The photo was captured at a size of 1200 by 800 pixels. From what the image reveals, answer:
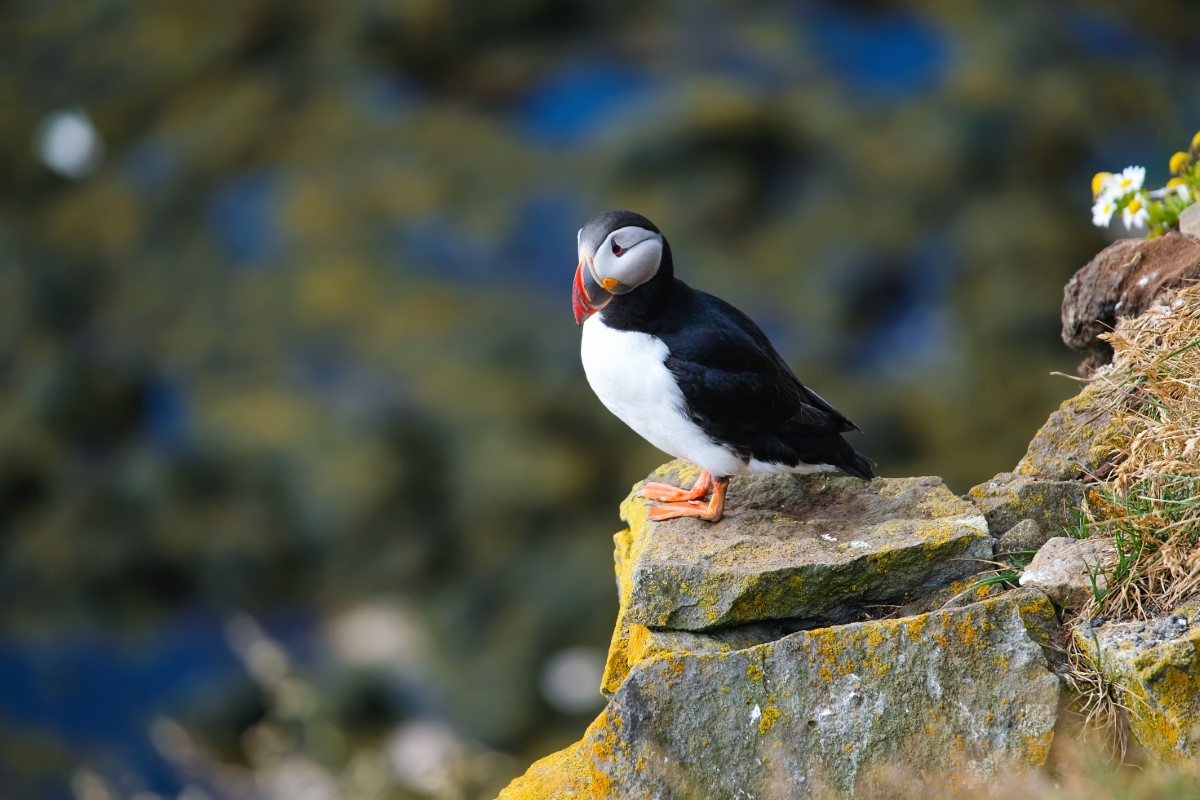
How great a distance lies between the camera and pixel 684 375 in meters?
3.95

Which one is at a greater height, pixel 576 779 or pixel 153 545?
pixel 153 545

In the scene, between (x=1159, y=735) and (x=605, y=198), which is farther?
(x=605, y=198)

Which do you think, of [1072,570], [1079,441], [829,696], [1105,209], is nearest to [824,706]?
[829,696]

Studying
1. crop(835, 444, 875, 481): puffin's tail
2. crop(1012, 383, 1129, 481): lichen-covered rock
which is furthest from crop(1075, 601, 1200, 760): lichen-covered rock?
crop(835, 444, 875, 481): puffin's tail

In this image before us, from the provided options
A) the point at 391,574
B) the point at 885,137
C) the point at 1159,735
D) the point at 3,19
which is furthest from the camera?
the point at 3,19

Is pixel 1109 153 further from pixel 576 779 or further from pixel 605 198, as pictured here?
pixel 576 779

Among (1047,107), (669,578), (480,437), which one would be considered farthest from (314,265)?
(669,578)

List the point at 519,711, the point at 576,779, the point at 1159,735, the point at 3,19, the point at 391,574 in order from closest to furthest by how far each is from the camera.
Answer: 1. the point at 1159,735
2. the point at 576,779
3. the point at 519,711
4. the point at 391,574
5. the point at 3,19

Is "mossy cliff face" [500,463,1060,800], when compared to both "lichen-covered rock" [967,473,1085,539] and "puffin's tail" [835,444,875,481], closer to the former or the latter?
"lichen-covered rock" [967,473,1085,539]

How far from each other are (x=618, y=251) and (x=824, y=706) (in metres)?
1.51

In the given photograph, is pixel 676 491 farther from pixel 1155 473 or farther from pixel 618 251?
pixel 1155 473

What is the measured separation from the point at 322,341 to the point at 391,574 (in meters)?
2.43

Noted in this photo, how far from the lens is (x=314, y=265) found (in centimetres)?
1227

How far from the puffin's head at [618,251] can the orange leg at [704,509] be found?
2.35 feet
